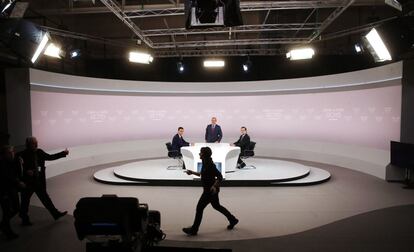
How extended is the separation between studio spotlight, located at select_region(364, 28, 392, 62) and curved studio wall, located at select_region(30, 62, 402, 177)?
1.00 meters

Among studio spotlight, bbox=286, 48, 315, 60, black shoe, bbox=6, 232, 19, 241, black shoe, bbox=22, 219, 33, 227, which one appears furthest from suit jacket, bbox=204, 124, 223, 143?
black shoe, bbox=6, 232, 19, 241

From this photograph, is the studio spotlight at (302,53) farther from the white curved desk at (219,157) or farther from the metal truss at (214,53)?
the white curved desk at (219,157)

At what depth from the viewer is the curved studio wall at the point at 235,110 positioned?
337 inches

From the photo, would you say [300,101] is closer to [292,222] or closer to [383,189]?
[383,189]

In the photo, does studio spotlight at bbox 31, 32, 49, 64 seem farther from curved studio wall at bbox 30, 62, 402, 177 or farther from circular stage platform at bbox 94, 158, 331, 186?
circular stage platform at bbox 94, 158, 331, 186

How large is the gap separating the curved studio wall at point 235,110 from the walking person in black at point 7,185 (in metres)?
3.99

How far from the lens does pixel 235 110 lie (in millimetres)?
12383

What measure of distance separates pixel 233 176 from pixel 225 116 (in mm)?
5063

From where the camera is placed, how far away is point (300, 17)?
31.2 feet

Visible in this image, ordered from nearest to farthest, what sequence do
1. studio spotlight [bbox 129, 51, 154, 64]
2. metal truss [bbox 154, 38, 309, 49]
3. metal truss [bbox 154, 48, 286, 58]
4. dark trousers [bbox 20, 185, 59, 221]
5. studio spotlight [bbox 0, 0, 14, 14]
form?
dark trousers [bbox 20, 185, 59, 221] < studio spotlight [bbox 0, 0, 14, 14] < metal truss [bbox 154, 38, 309, 49] < studio spotlight [bbox 129, 51, 154, 64] < metal truss [bbox 154, 48, 286, 58]

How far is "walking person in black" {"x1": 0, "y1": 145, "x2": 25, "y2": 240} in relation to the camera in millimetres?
4277

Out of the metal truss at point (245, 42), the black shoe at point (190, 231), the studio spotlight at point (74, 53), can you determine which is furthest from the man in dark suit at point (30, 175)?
the metal truss at point (245, 42)

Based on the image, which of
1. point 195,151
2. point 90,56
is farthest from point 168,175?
point 90,56

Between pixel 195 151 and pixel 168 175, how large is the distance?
95 centimetres
